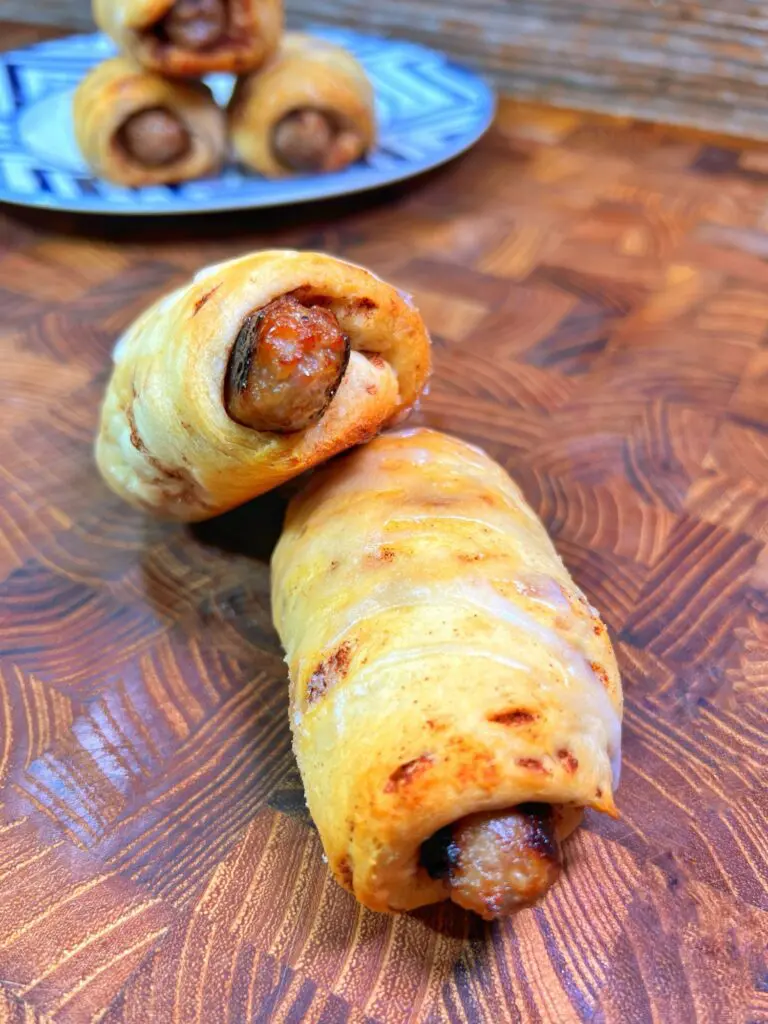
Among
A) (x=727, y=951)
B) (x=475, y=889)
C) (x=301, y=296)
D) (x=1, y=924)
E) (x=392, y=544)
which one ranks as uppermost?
(x=301, y=296)

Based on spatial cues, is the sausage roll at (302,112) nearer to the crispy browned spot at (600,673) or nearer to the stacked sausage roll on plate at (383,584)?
the stacked sausage roll on plate at (383,584)

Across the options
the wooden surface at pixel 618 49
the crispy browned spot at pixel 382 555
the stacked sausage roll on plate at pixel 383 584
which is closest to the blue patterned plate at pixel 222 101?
the wooden surface at pixel 618 49

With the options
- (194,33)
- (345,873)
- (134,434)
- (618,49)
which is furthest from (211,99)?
(345,873)

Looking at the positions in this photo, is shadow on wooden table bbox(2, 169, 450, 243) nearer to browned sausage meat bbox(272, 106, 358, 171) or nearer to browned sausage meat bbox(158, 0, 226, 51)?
browned sausage meat bbox(272, 106, 358, 171)

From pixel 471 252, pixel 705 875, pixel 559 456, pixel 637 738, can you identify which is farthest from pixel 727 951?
pixel 471 252

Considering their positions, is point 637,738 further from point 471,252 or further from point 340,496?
point 471,252

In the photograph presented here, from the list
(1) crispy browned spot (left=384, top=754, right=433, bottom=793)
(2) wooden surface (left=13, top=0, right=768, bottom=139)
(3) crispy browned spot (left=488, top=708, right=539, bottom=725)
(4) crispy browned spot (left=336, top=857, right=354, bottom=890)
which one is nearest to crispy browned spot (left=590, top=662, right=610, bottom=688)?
(3) crispy browned spot (left=488, top=708, right=539, bottom=725)

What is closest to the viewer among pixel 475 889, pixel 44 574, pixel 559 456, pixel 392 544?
pixel 475 889
